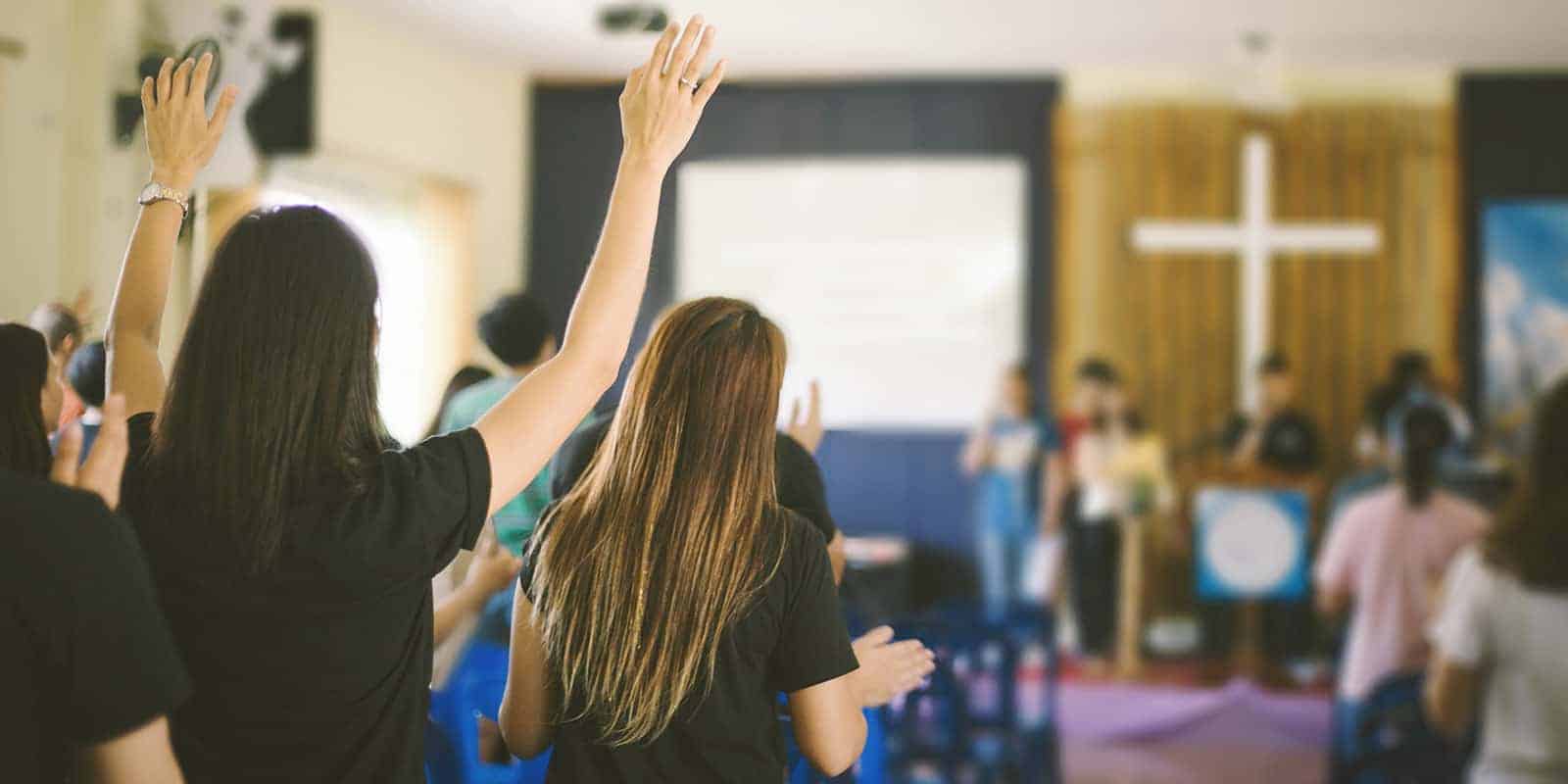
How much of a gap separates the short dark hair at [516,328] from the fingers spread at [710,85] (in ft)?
4.79

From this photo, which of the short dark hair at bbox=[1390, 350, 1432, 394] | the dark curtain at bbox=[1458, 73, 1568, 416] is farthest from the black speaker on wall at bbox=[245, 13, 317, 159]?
the dark curtain at bbox=[1458, 73, 1568, 416]

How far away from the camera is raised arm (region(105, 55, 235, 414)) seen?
4.09ft

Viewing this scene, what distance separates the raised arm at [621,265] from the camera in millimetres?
1072

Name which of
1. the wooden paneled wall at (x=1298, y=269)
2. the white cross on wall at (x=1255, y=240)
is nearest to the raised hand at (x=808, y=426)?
the white cross on wall at (x=1255, y=240)

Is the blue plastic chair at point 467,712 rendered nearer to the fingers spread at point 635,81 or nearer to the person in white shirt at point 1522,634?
the fingers spread at point 635,81

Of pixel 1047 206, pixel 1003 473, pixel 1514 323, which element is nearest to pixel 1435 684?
pixel 1003 473

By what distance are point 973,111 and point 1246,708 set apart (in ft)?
11.2

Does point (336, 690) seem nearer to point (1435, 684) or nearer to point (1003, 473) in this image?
point (1435, 684)

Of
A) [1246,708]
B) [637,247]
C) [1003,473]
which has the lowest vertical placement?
[1246,708]

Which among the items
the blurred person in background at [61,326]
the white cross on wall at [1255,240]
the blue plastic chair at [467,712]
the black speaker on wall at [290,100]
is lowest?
the blue plastic chair at [467,712]

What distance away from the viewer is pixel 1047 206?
706 centimetres

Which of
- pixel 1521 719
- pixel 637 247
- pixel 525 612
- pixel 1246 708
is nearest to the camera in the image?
pixel 637 247

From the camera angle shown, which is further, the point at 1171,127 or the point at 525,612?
the point at 1171,127

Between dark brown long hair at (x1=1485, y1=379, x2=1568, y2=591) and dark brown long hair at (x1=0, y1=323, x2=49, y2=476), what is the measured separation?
1.57 meters
